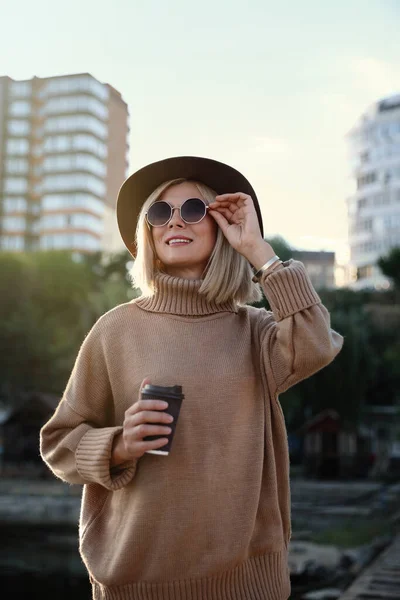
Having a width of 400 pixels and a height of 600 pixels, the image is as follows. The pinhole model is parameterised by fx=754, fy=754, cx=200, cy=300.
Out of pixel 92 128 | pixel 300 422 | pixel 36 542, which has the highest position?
pixel 92 128

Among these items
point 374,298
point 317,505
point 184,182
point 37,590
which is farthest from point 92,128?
point 184,182

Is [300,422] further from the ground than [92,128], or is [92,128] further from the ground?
[92,128]

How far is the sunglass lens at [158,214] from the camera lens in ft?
6.26

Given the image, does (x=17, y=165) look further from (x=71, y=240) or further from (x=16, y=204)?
(x=71, y=240)

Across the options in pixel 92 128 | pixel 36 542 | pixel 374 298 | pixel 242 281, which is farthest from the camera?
pixel 92 128

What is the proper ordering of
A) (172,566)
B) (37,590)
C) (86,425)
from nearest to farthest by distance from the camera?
(172,566) < (86,425) < (37,590)

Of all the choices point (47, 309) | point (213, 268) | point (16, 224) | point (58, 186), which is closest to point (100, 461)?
point (213, 268)

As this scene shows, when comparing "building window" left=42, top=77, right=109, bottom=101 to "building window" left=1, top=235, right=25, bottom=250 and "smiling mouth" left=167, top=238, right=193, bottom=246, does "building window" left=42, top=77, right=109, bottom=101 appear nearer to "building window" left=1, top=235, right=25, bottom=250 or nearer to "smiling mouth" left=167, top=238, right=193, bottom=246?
"smiling mouth" left=167, top=238, right=193, bottom=246

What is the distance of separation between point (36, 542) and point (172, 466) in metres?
14.4

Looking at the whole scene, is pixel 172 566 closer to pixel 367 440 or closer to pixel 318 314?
pixel 318 314

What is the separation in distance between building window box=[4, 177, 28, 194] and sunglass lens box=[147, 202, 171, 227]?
122ft

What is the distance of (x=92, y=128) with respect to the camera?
4538cm

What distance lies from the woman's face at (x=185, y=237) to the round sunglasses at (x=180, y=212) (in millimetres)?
14

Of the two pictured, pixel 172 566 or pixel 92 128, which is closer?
pixel 172 566
